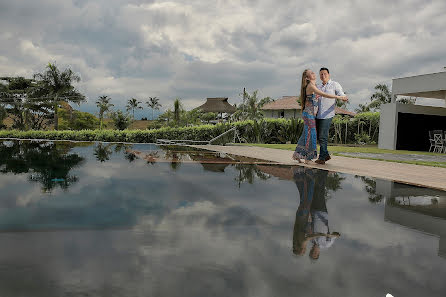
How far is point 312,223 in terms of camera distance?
2.59 metres

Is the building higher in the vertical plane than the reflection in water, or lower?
higher

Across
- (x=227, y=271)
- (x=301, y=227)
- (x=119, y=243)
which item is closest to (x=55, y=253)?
(x=119, y=243)

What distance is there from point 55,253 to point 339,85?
6.65 metres

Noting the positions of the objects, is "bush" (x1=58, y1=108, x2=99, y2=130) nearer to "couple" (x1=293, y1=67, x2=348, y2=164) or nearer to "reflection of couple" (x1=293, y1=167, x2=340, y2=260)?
"couple" (x1=293, y1=67, x2=348, y2=164)

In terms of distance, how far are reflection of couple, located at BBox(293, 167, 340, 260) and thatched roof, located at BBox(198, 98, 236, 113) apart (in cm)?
6409

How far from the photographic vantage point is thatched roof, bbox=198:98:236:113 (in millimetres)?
69250

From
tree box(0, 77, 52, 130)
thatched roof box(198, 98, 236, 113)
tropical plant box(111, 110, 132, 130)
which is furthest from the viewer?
thatched roof box(198, 98, 236, 113)

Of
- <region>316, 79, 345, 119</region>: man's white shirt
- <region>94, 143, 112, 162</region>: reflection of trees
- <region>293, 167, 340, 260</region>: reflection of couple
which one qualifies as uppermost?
<region>316, 79, 345, 119</region>: man's white shirt

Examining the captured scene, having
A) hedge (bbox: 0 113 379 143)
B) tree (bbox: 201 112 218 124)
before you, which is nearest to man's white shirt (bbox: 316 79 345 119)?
hedge (bbox: 0 113 379 143)

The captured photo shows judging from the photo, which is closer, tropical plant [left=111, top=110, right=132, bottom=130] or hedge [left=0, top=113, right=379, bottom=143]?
hedge [left=0, top=113, right=379, bottom=143]

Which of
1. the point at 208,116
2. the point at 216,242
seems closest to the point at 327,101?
the point at 216,242

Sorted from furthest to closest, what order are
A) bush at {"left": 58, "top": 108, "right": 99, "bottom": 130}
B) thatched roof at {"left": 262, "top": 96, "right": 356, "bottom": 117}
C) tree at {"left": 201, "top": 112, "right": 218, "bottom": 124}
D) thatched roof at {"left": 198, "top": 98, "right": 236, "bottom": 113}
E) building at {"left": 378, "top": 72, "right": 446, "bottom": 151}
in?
thatched roof at {"left": 198, "top": 98, "right": 236, "bottom": 113} < tree at {"left": 201, "top": 112, "right": 218, "bottom": 124} < bush at {"left": 58, "top": 108, "right": 99, "bottom": 130} < thatched roof at {"left": 262, "top": 96, "right": 356, "bottom": 117} < building at {"left": 378, "top": 72, "right": 446, "bottom": 151}

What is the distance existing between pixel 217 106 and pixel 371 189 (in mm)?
67311

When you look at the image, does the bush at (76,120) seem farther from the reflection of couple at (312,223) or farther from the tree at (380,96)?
the reflection of couple at (312,223)
